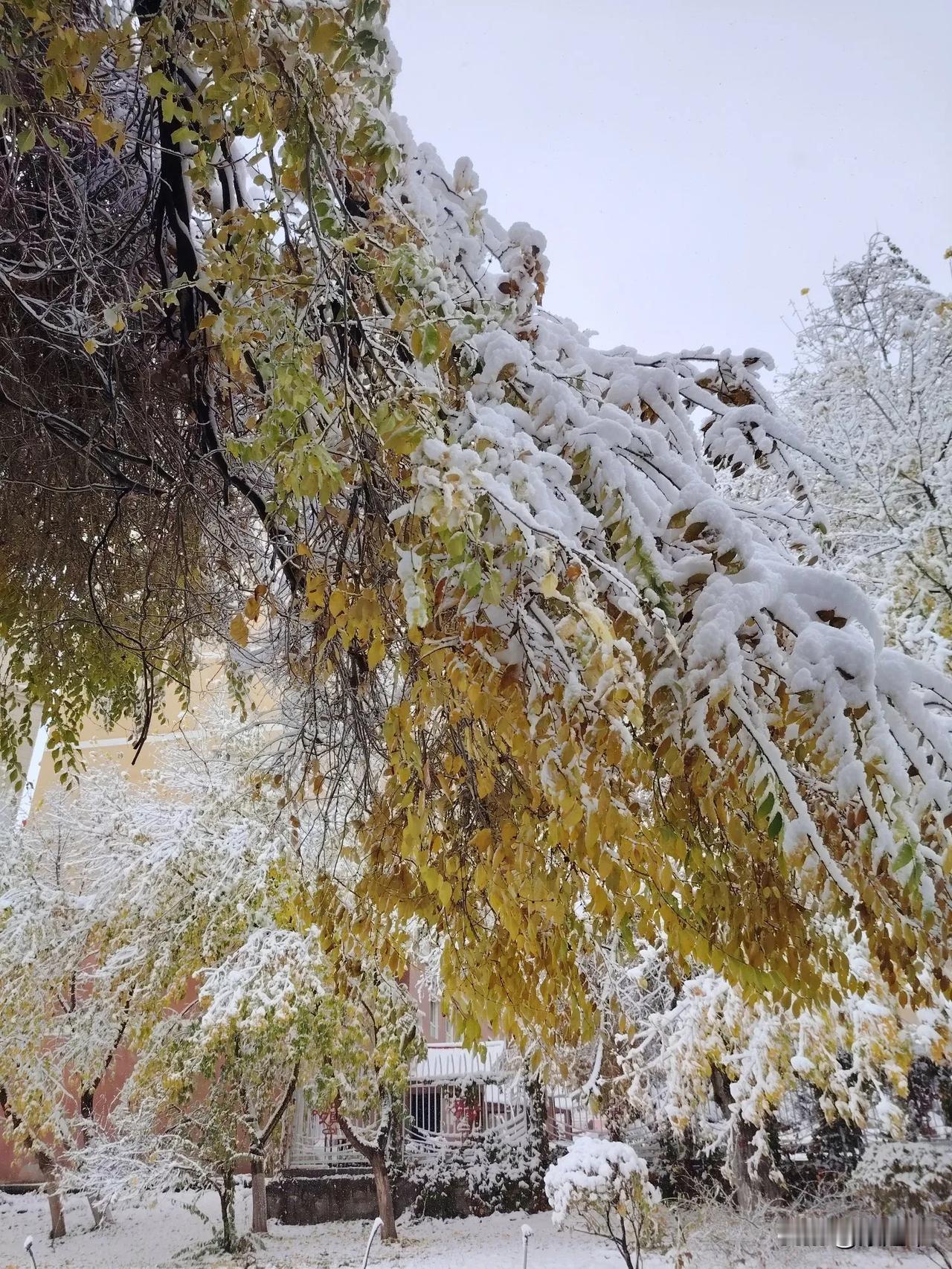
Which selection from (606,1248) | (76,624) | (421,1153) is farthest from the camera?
(421,1153)

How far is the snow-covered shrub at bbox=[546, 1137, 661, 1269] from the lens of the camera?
19.5 ft

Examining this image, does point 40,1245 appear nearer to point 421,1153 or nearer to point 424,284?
point 421,1153

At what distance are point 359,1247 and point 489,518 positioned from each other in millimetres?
9470

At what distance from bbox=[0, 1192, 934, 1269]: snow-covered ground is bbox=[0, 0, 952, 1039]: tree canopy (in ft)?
19.7

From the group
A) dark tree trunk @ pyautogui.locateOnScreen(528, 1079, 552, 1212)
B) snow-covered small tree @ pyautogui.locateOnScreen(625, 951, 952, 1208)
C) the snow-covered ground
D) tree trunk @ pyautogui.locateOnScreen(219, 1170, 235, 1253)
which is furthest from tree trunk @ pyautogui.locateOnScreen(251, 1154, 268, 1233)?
snow-covered small tree @ pyautogui.locateOnScreen(625, 951, 952, 1208)

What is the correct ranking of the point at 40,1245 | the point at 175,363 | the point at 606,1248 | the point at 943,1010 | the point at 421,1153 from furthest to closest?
1. the point at 421,1153
2. the point at 40,1245
3. the point at 606,1248
4. the point at 943,1010
5. the point at 175,363

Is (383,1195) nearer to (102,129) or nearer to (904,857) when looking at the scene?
(904,857)

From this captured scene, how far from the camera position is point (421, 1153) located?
381 inches

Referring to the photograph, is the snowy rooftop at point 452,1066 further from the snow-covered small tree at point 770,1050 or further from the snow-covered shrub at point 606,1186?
the snow-covered shrub at point 606,1186

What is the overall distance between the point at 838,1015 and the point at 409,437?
536cm

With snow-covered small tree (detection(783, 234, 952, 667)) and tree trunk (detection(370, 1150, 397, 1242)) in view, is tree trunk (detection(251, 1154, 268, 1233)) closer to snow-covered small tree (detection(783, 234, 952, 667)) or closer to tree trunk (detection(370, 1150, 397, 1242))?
tree trunk (detection(370, 1150, 397, 1242))

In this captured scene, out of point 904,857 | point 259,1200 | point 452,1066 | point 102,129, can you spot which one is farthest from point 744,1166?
point 102,129

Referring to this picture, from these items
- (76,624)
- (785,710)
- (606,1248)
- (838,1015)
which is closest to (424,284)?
(785,710)

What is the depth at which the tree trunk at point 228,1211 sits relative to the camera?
26.1 ft
